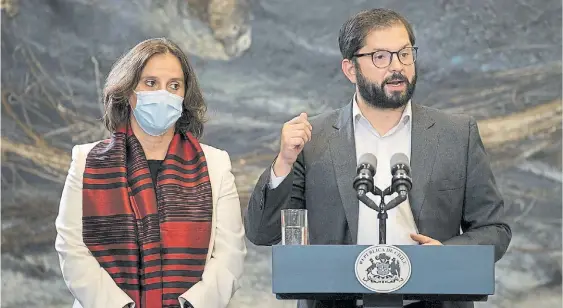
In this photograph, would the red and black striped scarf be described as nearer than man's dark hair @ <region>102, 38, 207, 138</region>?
Yes

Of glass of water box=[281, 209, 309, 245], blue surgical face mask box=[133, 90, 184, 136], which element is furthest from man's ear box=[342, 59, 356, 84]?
glass of water box=[281, 209, 309, 245]

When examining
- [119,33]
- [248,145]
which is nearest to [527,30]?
[248,145]

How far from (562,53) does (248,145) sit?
1.88 metres

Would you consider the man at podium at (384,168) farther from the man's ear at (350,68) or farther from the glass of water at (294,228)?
the glass of water at (294,228)

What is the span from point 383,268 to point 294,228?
1.25ft

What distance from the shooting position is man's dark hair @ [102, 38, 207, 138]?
3697 millimetres

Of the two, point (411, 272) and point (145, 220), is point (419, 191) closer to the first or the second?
point (411, 272)

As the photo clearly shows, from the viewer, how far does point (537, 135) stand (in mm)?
5617

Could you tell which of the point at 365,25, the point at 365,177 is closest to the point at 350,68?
the point at 365,25

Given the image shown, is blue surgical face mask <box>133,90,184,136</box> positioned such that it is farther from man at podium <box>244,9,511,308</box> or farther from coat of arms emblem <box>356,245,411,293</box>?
coat of arms emblem <box>356,245,411,293</box>

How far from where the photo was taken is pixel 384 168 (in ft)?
11.2

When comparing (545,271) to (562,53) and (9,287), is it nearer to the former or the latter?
(562,53)

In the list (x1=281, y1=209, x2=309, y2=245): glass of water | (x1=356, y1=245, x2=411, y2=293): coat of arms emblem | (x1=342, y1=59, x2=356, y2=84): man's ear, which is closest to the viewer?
(x1=356, y1=245, x2=411, y2=293): coat of arms emblem

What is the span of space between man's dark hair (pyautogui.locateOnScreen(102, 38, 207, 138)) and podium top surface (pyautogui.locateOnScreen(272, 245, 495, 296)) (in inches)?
49.4
